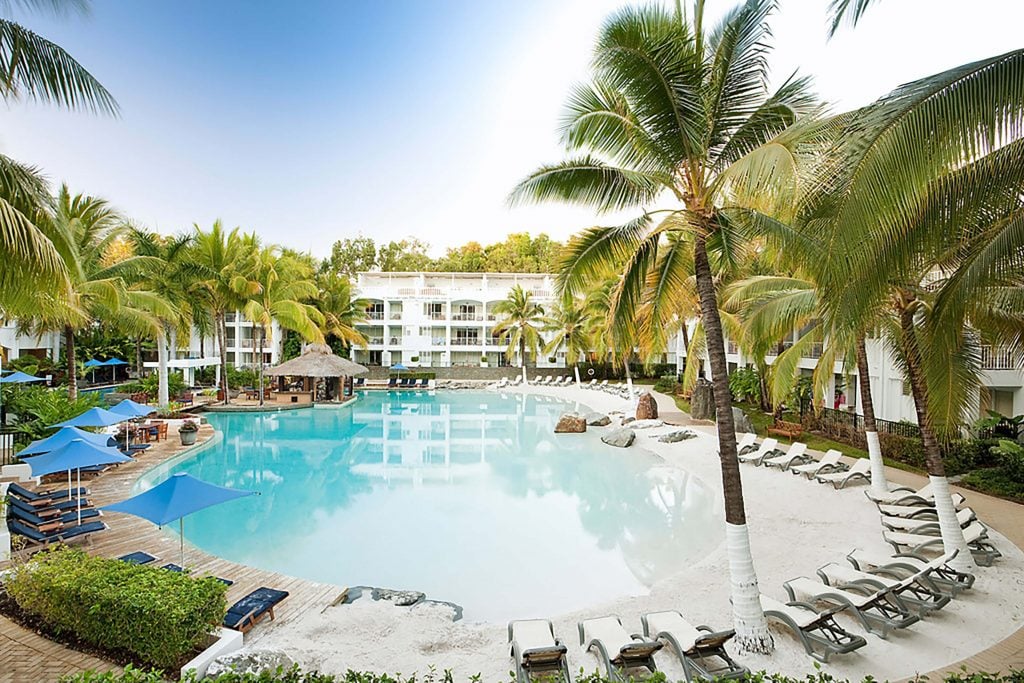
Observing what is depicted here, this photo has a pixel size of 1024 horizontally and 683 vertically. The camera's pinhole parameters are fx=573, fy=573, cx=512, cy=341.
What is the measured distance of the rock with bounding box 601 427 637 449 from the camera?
20.8m

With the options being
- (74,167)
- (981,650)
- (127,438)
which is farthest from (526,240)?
(981,650)

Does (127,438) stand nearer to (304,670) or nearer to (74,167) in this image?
(74,167)

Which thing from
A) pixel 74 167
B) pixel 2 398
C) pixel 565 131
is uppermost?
pixel 74 167

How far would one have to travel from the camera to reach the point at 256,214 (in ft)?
148

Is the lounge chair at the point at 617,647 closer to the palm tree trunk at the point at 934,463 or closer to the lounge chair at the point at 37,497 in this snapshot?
the palm tree trunk at the point at 934,463

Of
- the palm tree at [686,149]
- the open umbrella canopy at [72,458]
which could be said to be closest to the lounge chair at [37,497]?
the open umbrella canopy at [72,458]

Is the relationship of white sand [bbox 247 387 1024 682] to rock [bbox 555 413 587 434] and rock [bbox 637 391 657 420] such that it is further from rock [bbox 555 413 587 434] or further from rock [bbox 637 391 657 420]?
rock [bbox 637 391 657 420]

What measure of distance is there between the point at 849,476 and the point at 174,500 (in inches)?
543

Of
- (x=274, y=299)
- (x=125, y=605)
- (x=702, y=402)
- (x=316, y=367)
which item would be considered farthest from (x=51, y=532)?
(x=274, y=299)

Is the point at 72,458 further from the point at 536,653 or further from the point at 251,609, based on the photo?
the point at 536,653

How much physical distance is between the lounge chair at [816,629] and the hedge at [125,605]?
20.4 ft

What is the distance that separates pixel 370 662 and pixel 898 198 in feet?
21.4

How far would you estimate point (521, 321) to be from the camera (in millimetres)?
44031

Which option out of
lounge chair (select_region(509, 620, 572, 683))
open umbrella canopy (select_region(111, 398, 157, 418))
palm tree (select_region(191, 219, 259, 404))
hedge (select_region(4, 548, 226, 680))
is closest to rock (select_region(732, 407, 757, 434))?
lounge chair (select_region(509, 620, 572, 683))
